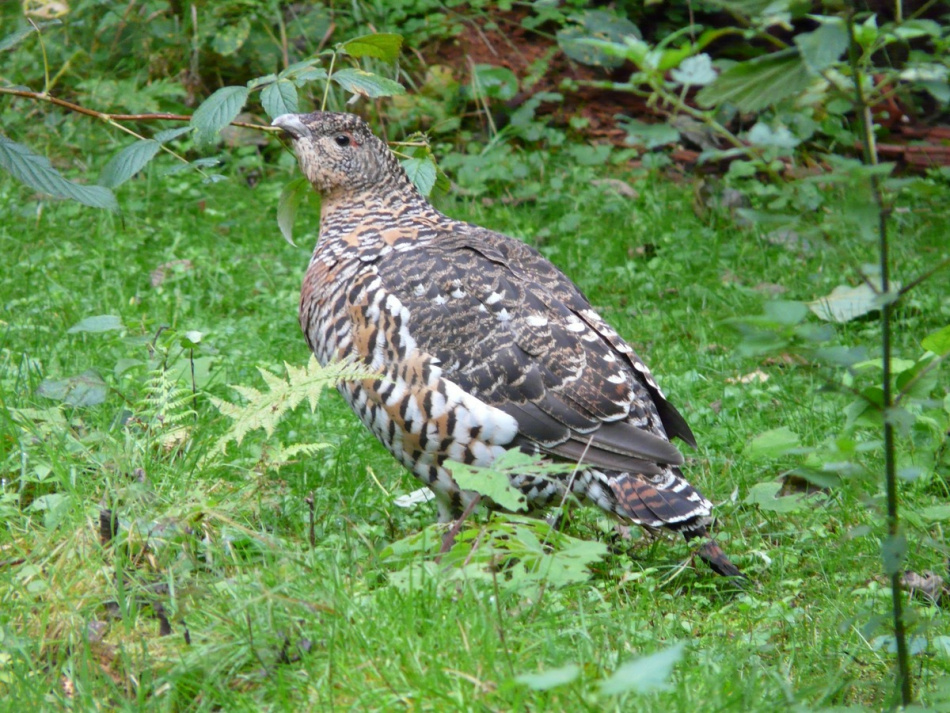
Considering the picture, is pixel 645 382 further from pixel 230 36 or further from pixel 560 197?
pixel 230 36

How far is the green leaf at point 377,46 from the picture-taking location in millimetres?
3861

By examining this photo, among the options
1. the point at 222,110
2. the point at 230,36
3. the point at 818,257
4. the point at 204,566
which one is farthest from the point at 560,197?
the point at 204,566

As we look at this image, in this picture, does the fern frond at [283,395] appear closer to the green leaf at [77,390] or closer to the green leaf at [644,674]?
the green leaf at [77,390]

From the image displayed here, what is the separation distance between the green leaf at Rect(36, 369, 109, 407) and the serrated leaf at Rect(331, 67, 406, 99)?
1508mm

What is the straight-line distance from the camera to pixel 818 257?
6754 mm

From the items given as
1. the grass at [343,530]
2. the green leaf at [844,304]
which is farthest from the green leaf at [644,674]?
the green leaf at [844,304]

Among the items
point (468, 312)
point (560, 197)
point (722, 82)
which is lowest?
point (560, 197)

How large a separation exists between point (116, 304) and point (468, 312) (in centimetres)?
260

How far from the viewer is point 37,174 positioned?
11.1 feet

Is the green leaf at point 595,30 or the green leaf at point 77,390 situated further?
the green leaf at point 595,30

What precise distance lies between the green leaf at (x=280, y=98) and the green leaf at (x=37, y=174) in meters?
0.60

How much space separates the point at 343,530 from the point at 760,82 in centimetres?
227

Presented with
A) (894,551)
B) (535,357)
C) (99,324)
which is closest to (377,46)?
(535,357)

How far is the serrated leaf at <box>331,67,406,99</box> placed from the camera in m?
3.82
